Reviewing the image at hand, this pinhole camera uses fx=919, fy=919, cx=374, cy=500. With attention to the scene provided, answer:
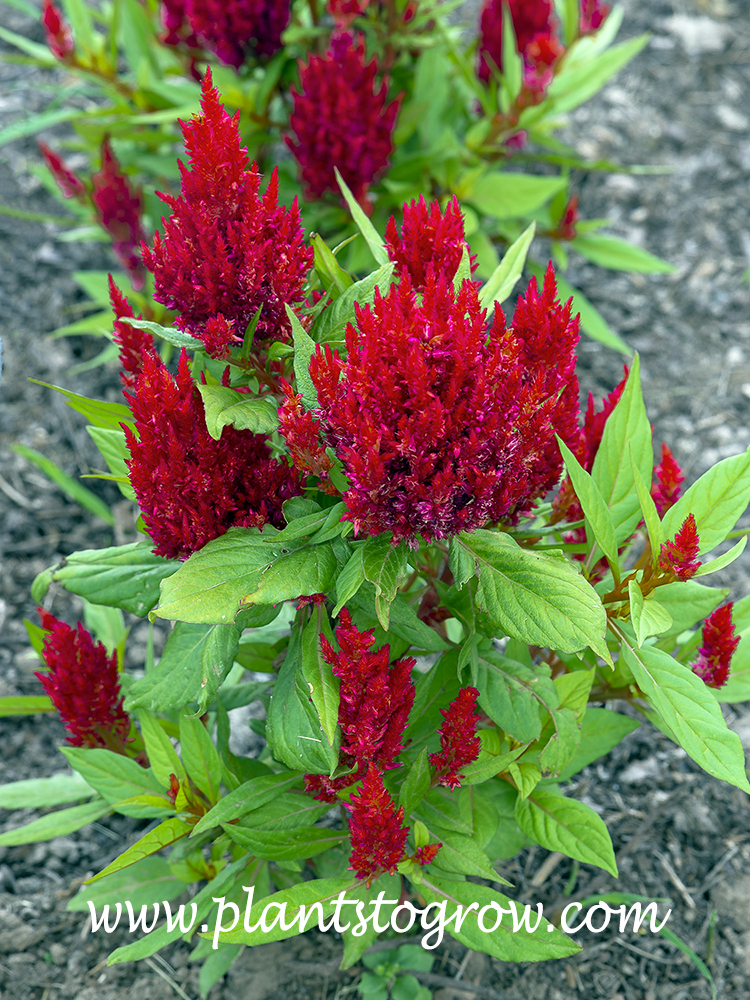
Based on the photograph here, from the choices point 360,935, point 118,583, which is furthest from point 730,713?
point 118,583

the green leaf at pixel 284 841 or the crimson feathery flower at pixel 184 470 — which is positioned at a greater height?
the crimson feathery flower at pixel 184 470

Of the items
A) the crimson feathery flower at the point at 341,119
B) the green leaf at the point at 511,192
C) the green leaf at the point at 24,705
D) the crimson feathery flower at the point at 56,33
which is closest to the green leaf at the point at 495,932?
the green leaf at the point at 24,705

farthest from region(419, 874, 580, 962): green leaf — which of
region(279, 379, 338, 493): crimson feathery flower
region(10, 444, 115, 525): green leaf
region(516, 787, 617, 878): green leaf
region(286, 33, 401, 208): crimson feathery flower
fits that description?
region(286, 33, 401, 208): crimson feathery flower

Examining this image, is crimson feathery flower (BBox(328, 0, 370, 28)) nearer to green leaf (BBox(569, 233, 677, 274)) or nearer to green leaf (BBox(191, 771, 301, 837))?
green leaf (BBox(569, 233, 677, 274))

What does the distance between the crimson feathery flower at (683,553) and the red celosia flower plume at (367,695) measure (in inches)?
19.6

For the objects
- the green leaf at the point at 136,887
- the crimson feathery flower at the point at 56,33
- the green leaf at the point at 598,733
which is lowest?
the green leaf at the point at 136,887

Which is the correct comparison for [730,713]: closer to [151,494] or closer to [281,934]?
[281,934]

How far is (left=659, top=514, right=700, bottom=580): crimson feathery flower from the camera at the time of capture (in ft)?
5.23

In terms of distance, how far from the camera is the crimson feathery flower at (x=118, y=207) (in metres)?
3.27

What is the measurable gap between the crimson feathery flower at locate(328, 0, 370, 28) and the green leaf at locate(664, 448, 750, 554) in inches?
78.2

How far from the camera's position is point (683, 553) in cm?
161

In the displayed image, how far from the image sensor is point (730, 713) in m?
2.78

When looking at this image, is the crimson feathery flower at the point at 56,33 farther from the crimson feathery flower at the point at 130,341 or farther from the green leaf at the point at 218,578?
the green leaf at the point at 218,578

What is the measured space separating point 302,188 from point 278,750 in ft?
7.46
